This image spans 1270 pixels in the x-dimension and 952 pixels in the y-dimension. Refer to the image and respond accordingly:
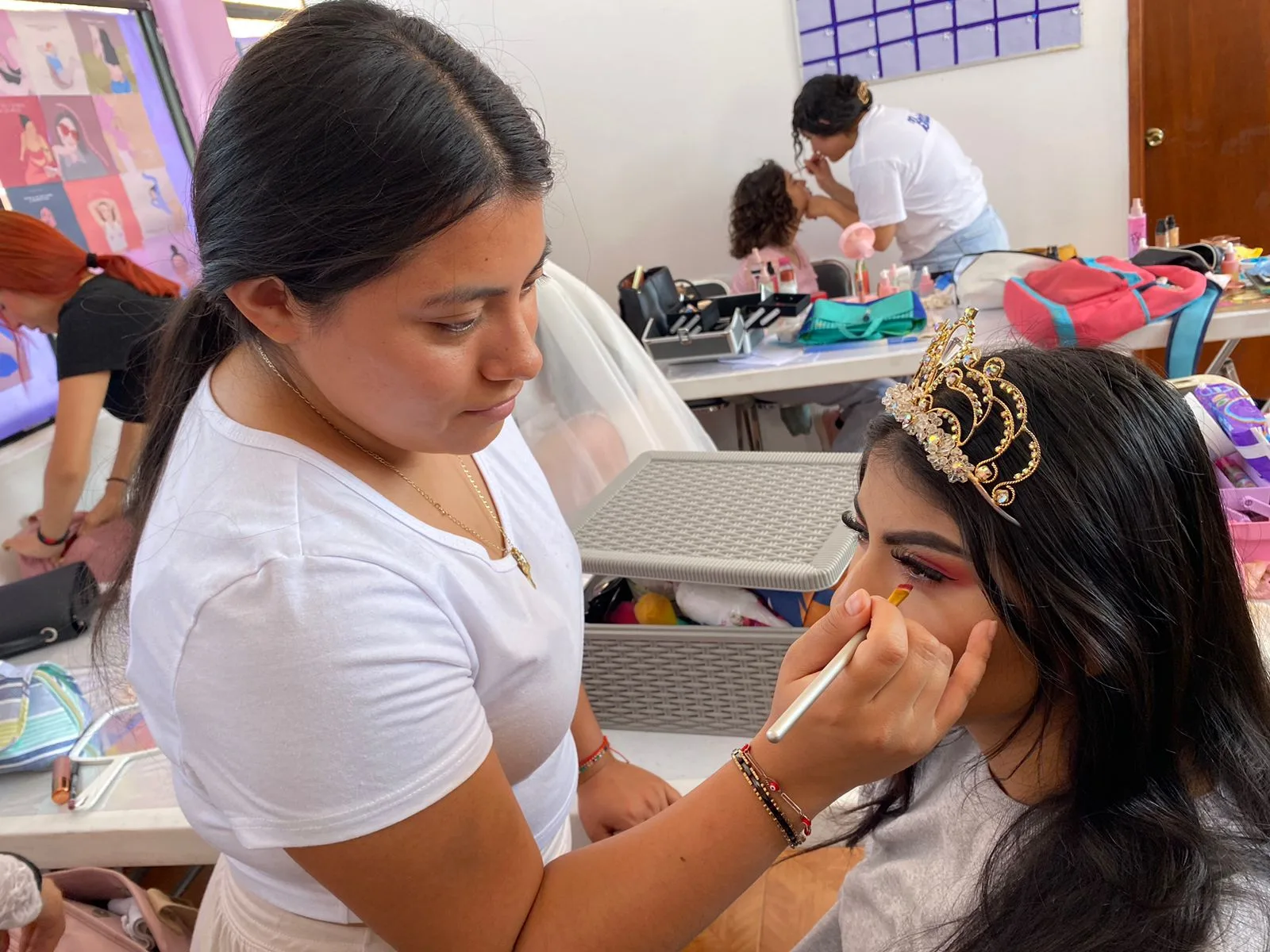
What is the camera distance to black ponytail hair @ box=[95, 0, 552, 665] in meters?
0.60

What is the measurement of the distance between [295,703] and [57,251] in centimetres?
178

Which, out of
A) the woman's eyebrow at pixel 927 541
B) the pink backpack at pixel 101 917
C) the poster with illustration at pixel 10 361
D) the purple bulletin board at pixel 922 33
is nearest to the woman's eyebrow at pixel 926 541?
the woman's eyebrow at pixel 927 541

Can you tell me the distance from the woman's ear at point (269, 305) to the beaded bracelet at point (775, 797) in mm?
459

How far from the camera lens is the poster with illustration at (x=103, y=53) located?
2494mm

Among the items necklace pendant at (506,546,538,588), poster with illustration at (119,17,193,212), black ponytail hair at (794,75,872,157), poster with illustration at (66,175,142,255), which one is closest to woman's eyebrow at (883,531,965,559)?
necklace pendant at (506,546,538,588)

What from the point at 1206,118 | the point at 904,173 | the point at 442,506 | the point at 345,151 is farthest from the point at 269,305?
the point at 1206,118

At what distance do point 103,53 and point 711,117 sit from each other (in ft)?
8.02

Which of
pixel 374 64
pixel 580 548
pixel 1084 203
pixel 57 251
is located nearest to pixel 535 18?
pixel 1084 203

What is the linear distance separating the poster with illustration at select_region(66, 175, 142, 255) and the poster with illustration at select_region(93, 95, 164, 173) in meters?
0.09

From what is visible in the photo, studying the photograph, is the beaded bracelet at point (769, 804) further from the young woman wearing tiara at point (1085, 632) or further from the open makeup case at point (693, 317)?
the open makeup case at point (693, 317)

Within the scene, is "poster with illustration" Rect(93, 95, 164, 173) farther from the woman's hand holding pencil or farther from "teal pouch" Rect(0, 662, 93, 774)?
the woman's hand holding pencil

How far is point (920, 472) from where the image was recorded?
818 millimetres

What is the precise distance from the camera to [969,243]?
328cm

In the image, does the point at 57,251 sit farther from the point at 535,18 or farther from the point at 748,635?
the point at 535,18
